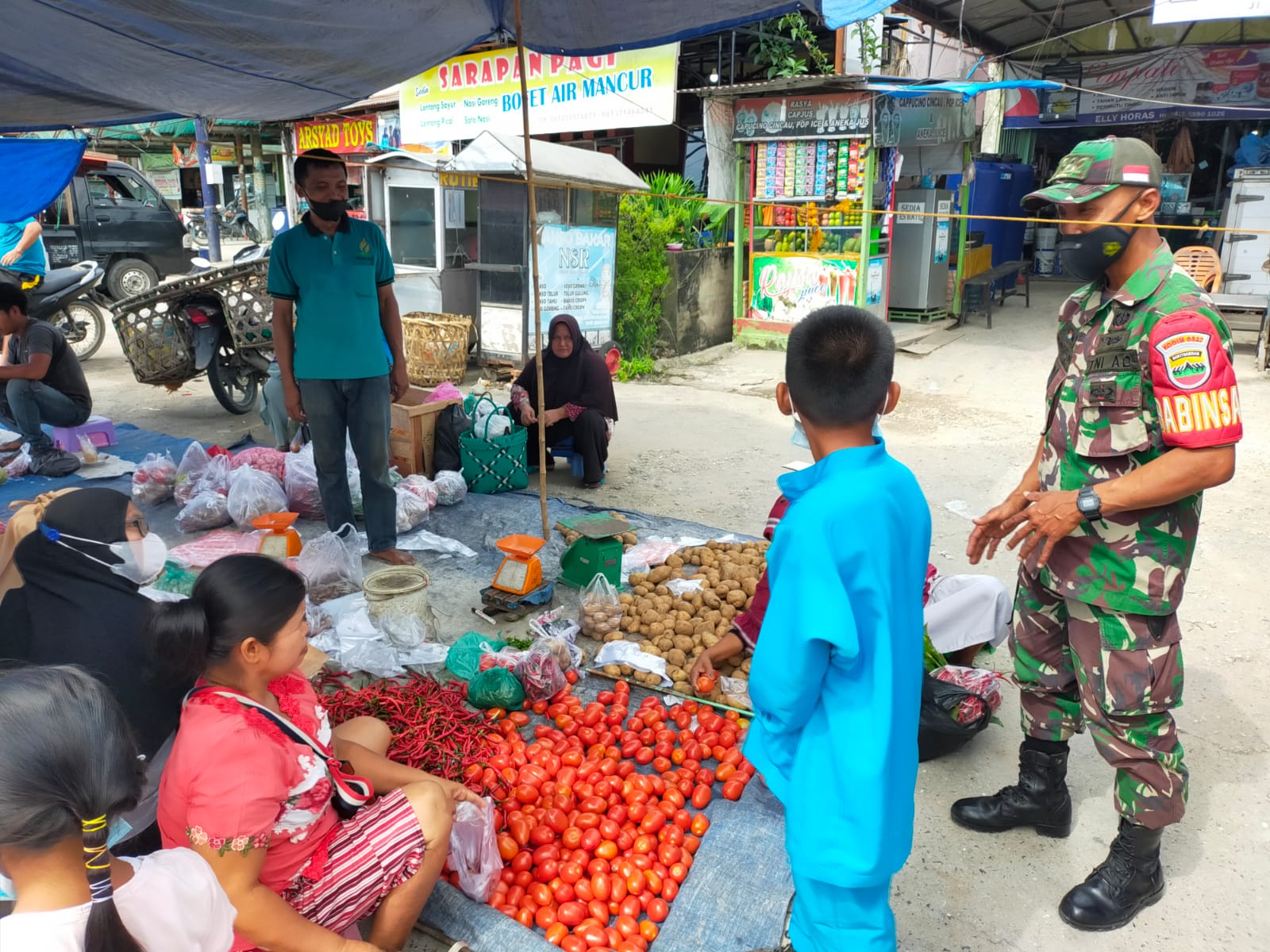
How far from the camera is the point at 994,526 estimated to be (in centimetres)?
238

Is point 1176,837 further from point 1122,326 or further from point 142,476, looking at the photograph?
→ point 142,476

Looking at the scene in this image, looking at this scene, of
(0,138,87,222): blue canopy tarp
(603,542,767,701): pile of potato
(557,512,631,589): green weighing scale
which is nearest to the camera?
(603,542,767,701): pile of potato

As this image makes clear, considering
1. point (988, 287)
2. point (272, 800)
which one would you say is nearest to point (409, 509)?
point (272, 800)

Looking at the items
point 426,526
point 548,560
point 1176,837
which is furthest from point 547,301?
point 1176,837

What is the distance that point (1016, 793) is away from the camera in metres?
2.76

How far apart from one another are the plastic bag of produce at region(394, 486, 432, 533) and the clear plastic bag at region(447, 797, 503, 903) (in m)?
2.92

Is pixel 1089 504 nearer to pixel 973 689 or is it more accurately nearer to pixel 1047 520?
pixel 1047 520

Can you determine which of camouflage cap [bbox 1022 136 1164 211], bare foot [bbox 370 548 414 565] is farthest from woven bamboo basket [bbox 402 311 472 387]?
camouflage cap [bbox 1022 136 1164 211]

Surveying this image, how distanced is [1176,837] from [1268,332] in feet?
26.3

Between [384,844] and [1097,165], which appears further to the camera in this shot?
[1097,165]

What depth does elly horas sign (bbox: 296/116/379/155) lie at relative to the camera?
47.6ft

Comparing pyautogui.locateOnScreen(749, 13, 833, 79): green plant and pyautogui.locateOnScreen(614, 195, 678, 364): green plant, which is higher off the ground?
pyautogui.locateOnScreen(749, 13, 833, 79): green plant

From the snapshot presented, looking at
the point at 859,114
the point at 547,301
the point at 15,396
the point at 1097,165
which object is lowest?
the point at 15,396

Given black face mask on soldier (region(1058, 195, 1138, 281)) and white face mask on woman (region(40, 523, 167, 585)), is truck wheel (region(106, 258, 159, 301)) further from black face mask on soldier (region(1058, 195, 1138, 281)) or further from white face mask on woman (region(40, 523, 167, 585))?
black face mask on soldier (region(1058, 195, 1138, 281))
